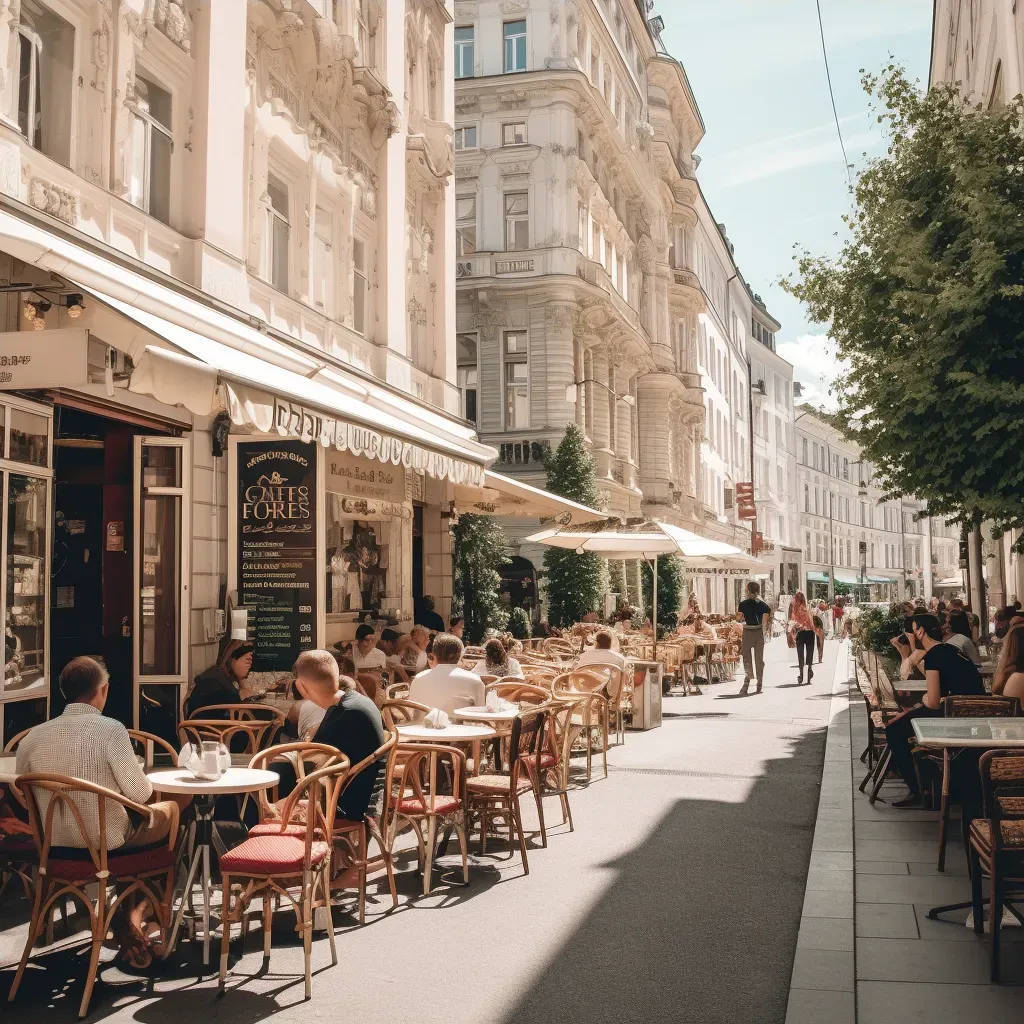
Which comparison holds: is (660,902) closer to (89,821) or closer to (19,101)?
(89,821)

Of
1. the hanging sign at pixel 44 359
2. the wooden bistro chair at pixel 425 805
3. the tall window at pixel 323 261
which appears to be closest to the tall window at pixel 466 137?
the tall window at pixel 323 261

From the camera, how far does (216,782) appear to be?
Result: 5.61m

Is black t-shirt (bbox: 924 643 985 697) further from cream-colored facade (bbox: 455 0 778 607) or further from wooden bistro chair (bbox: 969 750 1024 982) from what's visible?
cream-colored facade (bbox: 455 0 778 607)

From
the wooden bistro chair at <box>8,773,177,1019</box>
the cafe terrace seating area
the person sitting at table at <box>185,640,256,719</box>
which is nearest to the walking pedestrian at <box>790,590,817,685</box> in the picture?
the cafe terrace seating area

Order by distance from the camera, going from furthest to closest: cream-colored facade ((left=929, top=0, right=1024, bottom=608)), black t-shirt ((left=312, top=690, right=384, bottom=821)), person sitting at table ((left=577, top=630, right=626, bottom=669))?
cream-colored facade ((left=929, top=0, right=1024, bottom=608)), person sitting at table ((left=577, top=630, right=626, bottom=669)), black t-shirt ((left=312, top=690, right=384, bottom=821))

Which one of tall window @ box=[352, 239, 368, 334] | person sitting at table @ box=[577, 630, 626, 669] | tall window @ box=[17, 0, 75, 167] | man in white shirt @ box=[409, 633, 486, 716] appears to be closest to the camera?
man in white shirt @ box=[409, 633, 486, 716]

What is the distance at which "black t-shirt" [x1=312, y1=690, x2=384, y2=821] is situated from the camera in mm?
6273

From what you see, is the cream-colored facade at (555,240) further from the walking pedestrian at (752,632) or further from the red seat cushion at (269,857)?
the red seat cushion at (269,857)

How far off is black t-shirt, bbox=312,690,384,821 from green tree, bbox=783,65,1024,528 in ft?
21.9

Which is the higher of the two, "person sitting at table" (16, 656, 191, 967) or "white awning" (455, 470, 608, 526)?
"white awning" (455, 470, 608, 526)

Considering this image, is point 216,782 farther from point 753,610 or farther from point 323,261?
point 753,610

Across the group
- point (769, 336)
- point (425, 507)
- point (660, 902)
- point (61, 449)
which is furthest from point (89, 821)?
point (769, 336)

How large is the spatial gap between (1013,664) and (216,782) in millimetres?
5866

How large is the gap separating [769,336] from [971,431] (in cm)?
7103
